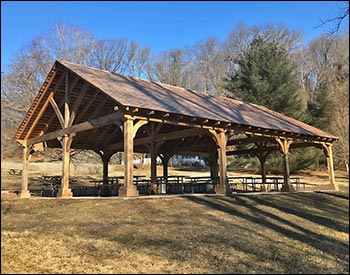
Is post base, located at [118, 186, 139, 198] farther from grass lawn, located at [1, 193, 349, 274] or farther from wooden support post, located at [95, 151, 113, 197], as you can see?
wooden support post, located at [95, 151, 113, 197]

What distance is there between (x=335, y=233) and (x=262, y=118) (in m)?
8.50

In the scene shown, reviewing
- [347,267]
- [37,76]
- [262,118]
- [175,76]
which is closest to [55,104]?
[262,118]

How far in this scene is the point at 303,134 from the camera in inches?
607

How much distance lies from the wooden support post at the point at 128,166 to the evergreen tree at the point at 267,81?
1715 centimetres

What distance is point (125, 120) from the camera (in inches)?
414

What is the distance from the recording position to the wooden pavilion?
10.8 metres

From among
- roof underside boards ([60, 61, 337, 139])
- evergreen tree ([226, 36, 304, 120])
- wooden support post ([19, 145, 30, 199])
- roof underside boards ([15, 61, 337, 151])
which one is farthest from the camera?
evergreen tree ([226, 36, 304, 120])

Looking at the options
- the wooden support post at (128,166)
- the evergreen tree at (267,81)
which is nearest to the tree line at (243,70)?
the evergreen tree at (267,81)

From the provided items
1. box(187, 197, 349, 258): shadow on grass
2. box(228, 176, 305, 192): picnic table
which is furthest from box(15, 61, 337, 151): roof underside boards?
box(228, 176, 305, 192): picnic table

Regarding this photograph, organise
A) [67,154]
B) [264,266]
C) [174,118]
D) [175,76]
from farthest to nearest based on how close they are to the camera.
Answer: [175,76]
[67,154]
[174,118]
[264,266]

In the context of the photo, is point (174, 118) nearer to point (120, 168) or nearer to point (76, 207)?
point (76, 207)

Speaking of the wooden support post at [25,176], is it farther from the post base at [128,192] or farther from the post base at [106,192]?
the post base at [128,192]

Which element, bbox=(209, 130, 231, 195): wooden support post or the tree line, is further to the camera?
the tree line

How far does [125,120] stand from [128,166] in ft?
4.30
